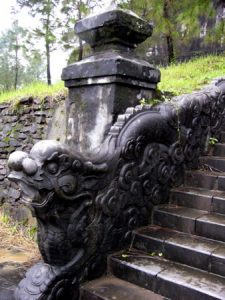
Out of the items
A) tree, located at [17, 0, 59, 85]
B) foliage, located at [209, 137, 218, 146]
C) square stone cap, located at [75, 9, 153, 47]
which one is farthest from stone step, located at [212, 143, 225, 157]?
tree, located at [17, 0, 59, 85]

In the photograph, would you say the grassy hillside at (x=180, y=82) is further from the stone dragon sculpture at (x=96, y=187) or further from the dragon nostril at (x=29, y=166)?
the dragon nostril at (x=29, y=166)

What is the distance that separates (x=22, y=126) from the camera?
550 centimetres

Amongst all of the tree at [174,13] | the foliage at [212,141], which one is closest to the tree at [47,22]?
the tree at [174,13]

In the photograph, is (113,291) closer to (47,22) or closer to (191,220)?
(191,220)

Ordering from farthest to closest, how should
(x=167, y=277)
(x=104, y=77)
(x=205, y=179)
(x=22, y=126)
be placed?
(x=22, y=126) < (x=205, y=179) < (x=104, y=77) < (x=167, y=277)

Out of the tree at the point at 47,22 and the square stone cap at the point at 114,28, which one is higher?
the tree at the point at 47,22

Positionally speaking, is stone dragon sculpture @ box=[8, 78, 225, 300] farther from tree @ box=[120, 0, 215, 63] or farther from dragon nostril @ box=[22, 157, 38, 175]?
tree @ box=[120, 0, 215, 63]

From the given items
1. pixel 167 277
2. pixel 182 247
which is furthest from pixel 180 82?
pixel 167 277

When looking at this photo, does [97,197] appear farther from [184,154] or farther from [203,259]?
[184,154]

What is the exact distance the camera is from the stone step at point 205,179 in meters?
3.23

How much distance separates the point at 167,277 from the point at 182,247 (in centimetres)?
31

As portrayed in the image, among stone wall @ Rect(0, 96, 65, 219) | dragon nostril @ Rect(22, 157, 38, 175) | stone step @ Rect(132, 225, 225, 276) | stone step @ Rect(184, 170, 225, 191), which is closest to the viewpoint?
dragon nostril @ Rect(22, 157, 38, 175)

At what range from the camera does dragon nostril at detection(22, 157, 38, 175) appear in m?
2.12

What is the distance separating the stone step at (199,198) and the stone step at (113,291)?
974 mm
